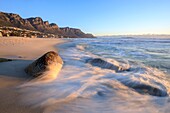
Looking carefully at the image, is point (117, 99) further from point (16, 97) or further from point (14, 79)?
point (14, 79)

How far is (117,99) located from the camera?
430 centimetres

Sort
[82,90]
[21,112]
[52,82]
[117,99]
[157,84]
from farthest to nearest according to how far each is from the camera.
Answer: [157,84]
[52,82]
[82,90]
[117,99]
[21,112]

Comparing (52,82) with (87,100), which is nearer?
(87,100)

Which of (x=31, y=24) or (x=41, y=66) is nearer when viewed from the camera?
(x=41, y=66)

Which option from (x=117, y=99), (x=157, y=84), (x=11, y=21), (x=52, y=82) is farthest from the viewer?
(x=11, y=21)

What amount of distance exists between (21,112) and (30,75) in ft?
8.57

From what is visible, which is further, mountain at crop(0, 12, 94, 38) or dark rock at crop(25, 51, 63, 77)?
mountain at crop(0, 12, 94, 38)

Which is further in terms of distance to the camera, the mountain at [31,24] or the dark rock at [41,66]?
the mountain at [31,24]

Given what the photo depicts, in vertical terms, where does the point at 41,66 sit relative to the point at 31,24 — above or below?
below

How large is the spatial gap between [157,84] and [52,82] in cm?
269

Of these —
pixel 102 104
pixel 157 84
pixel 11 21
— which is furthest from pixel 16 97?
pixel 11 21

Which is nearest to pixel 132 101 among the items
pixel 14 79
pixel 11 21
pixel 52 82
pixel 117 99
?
pixel 117 99

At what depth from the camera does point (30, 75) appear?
5801mm

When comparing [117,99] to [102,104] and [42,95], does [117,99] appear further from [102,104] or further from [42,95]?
[42,95]
